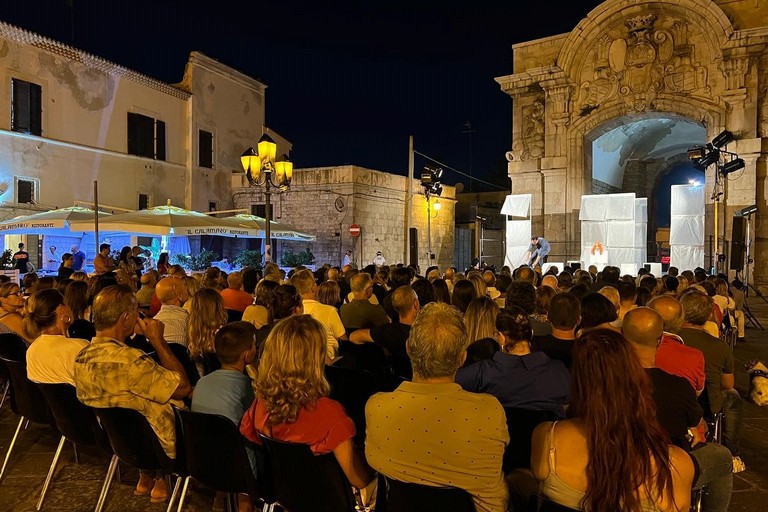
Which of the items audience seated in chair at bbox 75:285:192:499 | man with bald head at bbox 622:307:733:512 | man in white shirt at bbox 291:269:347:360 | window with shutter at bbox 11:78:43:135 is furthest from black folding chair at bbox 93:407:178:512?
window with shutter at bbox 11:78:43:135

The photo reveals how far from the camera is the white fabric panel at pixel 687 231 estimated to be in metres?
16.1

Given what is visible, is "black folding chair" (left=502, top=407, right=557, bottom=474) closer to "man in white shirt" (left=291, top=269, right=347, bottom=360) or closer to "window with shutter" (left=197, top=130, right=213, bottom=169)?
"man in white shirt" (left=291, top=269, right=347, bottom=360)

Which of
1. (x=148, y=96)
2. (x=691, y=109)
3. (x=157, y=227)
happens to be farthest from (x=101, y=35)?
(x=691, y=109)

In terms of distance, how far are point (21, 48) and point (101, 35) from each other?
2635 cm

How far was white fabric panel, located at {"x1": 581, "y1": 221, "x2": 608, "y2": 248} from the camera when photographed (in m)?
17.2

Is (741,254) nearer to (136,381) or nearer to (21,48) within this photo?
(136,381)

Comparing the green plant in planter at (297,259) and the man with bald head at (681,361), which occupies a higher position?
the green plant in planter at (297,259)

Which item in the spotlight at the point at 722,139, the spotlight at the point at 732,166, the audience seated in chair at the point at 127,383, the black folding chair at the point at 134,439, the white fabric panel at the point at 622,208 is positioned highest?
the spotlight at the point at 722,139

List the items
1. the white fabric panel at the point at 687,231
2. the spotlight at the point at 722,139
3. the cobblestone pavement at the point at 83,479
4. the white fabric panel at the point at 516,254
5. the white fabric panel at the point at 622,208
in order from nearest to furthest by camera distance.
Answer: the cobblestone pavement at the point at 83,479 < the spotlight at the point at 722,139 < the white fabric panel at the point at 687,231 < the white fabric panel at the point at 622,208 < the white fabric panel at the point at 516,254

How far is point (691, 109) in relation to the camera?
1595 centimetres

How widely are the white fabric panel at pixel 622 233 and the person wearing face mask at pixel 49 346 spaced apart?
625 inches

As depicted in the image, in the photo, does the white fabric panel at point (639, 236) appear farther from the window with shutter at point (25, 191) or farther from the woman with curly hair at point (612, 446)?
the window with shutter at point (25, 191)

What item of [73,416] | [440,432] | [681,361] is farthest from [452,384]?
[73,416]

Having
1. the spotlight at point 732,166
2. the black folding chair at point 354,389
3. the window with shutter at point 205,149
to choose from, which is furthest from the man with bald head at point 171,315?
the window with shutter at point 205,149
